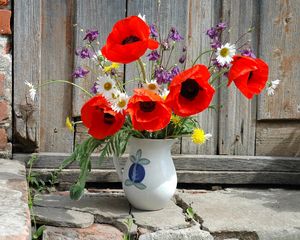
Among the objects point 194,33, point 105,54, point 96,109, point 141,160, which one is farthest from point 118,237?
point 194,33

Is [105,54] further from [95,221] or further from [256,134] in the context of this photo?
[256,134]

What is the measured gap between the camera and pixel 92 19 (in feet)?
8.89

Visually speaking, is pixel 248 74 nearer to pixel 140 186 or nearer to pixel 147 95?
pixel 147 95

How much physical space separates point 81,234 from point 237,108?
45.3 inches

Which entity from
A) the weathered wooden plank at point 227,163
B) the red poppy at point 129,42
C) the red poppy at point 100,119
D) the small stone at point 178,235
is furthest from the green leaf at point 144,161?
the weathered wooden plank at point 227,163

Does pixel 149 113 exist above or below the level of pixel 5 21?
below

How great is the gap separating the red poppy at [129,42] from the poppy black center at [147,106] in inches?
6.0

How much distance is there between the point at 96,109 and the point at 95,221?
15.8 inches

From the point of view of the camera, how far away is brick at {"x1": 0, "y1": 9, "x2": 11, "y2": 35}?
2.58 meters

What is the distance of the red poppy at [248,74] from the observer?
6.99 feet

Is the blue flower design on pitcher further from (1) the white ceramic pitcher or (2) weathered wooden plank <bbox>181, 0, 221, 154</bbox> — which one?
(2) weathered wooden plank <bbox>181, 0, 221, 154</bbox>

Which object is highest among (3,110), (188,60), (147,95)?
(188,60)

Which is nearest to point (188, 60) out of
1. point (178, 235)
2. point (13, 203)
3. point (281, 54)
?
point (281, 54)

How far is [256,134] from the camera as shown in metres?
2.93
